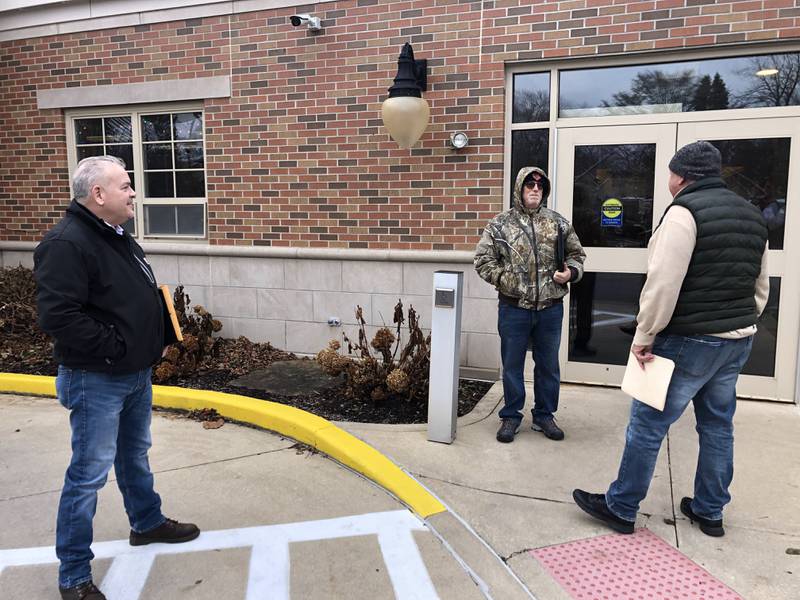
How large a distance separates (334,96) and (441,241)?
6.11ft

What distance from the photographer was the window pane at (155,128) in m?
7.22

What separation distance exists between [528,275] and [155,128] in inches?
202

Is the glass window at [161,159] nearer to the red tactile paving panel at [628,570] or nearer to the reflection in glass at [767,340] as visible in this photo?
the red tactile paving panel at [628,570]

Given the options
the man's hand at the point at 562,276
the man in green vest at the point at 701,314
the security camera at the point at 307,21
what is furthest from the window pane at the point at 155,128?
the man in green vest at the point at 701,314

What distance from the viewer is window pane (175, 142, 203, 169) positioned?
711cm

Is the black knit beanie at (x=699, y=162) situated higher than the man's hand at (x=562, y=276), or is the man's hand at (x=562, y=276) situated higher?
the black knit beanie at (x=699, y=162)

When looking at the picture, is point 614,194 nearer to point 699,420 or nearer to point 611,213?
point 611,213

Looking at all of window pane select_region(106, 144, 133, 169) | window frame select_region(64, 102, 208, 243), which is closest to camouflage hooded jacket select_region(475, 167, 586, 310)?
window frame select_region(64, 102, 208, 243)

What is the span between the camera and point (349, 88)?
20.6ft

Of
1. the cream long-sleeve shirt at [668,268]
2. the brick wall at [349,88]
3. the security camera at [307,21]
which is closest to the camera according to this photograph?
the cream long-sleeve shirt at [668,268]

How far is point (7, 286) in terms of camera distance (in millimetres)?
7250

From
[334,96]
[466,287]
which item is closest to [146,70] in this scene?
[334,96]

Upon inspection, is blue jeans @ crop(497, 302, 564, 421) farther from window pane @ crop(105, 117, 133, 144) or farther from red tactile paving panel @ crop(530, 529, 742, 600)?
window pane @ crop(105, 117, 133, 144)

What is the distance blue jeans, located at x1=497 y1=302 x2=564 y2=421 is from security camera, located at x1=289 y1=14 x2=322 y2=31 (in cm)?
365
